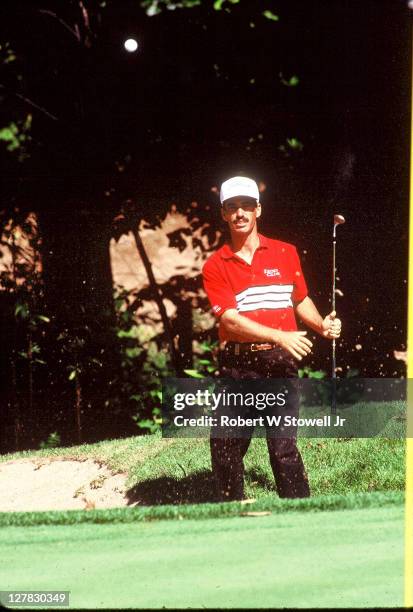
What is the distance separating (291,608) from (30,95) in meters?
4.01

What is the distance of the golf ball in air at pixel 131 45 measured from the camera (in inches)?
211

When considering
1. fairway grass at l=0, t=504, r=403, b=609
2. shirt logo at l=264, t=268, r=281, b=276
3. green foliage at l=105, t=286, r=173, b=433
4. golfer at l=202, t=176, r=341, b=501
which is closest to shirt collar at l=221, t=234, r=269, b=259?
golfer at l=202, t=176, r=341, b=501

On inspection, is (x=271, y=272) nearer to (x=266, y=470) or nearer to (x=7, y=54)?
(x=266, y=470)

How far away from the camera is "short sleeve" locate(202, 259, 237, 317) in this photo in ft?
13.2

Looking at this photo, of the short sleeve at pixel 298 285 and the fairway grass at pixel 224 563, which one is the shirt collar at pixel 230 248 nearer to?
the short sleeve at pixel 298 285

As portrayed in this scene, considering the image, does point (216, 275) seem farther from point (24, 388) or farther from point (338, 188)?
point (24, 388)

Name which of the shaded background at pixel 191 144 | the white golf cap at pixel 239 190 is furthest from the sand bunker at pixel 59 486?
the white golf cap at pixel 239 190

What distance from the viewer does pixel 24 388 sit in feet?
19.1

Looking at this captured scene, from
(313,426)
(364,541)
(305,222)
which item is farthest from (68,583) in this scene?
(305,222)

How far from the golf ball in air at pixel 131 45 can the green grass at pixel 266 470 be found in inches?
99.7

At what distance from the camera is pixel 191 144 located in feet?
17.9

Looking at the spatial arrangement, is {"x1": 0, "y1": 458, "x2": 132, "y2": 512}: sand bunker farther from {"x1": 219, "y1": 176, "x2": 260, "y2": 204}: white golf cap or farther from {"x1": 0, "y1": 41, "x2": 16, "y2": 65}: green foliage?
{"x1": 0, "y1": 41, "x2": 16, "y2": 65}: green foliage

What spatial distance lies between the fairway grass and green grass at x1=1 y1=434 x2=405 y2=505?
802 millimetres

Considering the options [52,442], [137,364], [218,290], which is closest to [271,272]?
[218,290]
